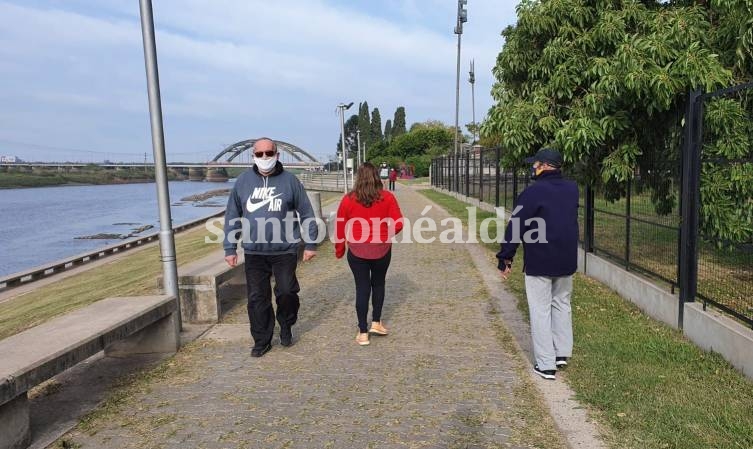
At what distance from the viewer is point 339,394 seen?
13.5ft

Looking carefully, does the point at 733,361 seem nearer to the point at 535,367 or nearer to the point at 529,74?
the point at 535,367

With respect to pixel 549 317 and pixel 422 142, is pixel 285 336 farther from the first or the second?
pixel 422 142

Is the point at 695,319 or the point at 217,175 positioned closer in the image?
the point at 695,319

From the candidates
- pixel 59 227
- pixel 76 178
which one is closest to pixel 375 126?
pixel 76 178

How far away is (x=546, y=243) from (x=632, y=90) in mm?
2779

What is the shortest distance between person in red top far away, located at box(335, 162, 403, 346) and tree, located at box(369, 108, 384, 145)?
114 m

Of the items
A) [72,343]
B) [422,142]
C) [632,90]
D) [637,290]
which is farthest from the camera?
[422,142]

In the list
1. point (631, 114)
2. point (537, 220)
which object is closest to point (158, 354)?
point (537, 220)

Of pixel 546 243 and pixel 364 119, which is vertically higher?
pixel 364 119

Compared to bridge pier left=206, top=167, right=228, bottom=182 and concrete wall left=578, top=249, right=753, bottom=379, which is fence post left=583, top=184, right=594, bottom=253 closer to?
concrete wall left=578, top=249, right=753, bottom=379

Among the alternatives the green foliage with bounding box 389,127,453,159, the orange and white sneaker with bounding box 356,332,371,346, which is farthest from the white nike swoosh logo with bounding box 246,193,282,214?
the green foliage with bounding box 389,127,453,159

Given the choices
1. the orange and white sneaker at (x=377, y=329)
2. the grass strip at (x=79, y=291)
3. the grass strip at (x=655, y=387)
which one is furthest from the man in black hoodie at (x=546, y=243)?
the grass strip at (x=79, y=291)

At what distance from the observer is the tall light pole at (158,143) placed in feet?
17.6

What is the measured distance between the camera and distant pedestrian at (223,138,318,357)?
499cm
